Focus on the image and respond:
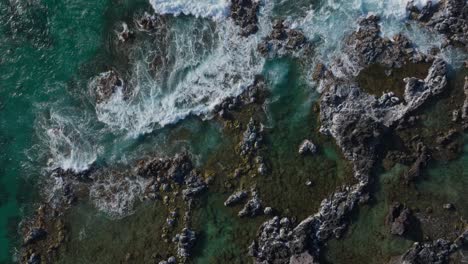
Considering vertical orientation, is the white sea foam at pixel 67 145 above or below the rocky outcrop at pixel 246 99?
below

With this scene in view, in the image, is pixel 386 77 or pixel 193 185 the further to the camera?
pixel 193 185

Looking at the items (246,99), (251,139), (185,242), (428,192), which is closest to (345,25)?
(246,99)

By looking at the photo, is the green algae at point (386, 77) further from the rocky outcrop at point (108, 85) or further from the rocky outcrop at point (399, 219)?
the rocky outcrop at point (108, 85)

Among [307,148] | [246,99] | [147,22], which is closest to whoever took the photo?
[307,148]

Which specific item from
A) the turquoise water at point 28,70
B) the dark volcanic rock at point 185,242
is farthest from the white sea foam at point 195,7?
the dark volcanic rock at point 185,242

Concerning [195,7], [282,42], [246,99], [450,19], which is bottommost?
[246,99]

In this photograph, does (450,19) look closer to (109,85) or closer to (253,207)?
Answer: (253,207)

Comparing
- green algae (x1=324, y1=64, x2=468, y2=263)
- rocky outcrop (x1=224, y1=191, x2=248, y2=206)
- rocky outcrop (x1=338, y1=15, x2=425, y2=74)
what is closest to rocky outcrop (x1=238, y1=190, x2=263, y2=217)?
rocky outcrop (x1=224, y1=191, x2=248, y2=206)
